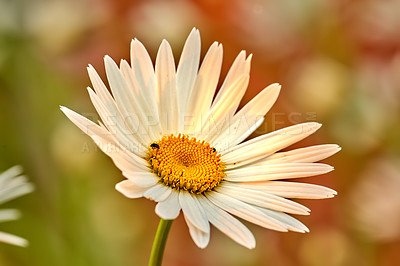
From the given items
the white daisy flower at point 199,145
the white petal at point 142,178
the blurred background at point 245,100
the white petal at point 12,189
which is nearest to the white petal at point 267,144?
the white daisy flower at point 199,145

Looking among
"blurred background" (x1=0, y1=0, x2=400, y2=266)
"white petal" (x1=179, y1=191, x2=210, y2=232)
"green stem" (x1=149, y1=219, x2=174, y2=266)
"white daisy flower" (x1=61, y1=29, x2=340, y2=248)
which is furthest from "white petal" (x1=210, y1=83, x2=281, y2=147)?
"blurred background" (x1=0, y1=0, x2=400, y2=266)

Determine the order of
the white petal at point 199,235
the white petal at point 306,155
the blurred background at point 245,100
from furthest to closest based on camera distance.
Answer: the blurred background at point 245,100 < the white petal at point 306,155 < the white petal at point 199,235

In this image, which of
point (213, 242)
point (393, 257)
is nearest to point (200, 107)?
point (213, 242)

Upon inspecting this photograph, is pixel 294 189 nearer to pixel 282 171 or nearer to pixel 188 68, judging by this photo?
pixel 282 171

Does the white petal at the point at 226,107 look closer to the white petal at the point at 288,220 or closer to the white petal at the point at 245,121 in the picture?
the white petal at the point at 245,121

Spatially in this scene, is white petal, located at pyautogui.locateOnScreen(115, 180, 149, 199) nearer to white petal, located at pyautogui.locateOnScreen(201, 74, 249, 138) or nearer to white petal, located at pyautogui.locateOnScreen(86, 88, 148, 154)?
white petal, located at pyautogui.locateOnScreen(86, 88, 148, 154)

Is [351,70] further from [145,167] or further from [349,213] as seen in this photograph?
[145,167]
